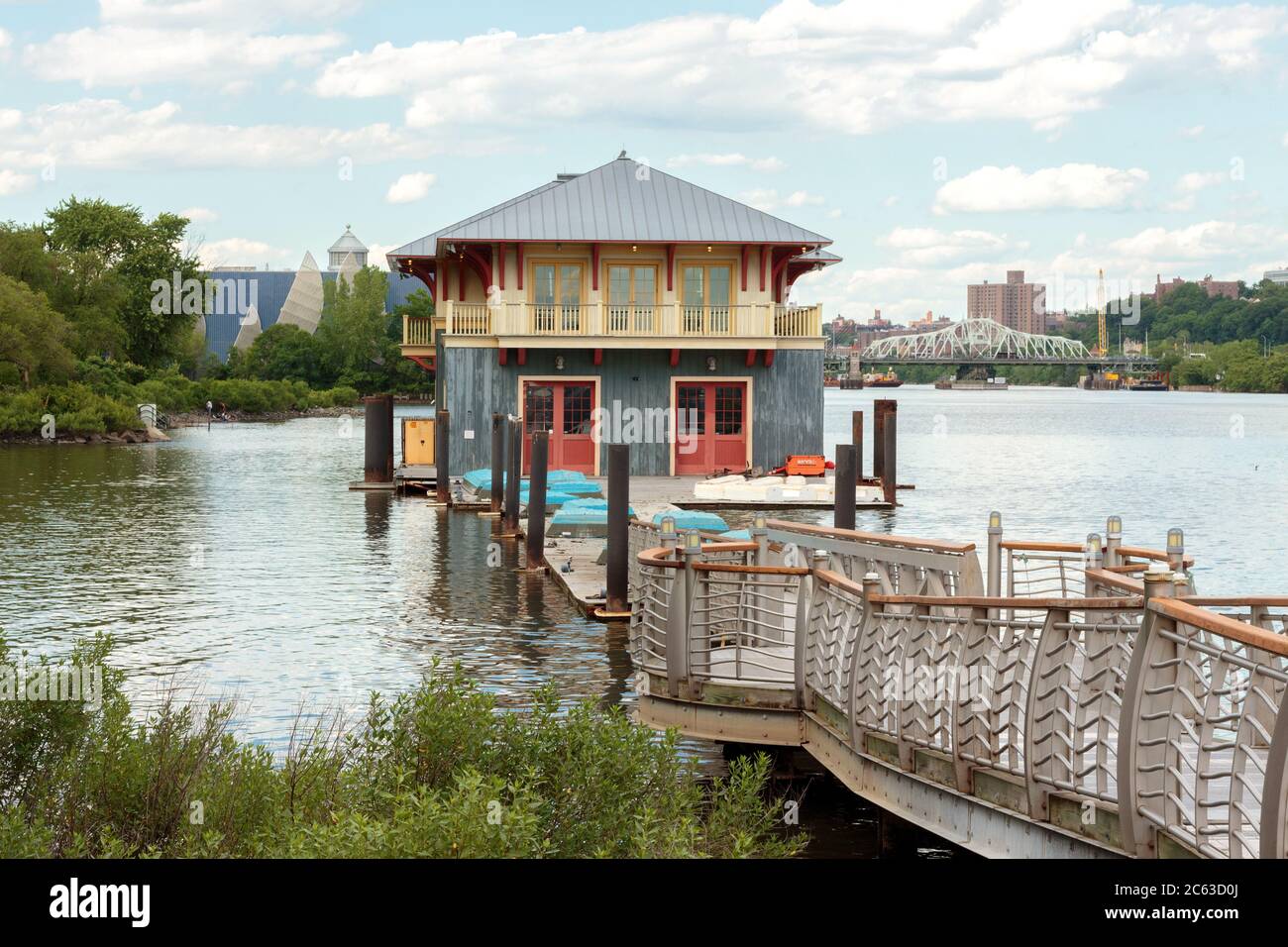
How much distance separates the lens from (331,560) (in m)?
30.4

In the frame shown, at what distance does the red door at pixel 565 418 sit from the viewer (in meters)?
44.5

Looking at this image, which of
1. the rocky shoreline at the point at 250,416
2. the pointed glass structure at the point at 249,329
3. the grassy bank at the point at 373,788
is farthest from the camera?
the pointed glass structure at the point at 249,329

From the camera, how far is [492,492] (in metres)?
38.4

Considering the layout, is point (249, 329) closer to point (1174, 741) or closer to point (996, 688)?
point (996, 688)

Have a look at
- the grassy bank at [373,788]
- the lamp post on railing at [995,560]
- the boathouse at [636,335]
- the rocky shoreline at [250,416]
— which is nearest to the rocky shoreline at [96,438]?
the rocky shoreline at [250,416]

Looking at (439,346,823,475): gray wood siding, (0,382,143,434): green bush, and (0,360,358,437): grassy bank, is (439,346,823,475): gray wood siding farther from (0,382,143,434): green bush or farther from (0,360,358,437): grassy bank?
(0,360,358,437): grassy bank

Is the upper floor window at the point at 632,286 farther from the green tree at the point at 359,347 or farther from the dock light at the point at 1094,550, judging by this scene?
the green tree at the point at 359,347

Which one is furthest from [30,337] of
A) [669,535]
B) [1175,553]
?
[1175,553]

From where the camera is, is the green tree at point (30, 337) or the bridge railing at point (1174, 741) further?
the green tree at point (30, 337)

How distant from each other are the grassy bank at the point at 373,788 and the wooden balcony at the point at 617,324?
33078 mm

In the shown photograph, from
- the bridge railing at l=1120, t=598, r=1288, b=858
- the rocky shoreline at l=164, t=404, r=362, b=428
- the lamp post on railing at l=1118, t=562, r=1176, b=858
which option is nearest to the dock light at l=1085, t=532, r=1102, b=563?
the bridge railing at l=1120, t=598, r=1288, b=858

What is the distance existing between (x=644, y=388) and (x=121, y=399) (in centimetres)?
5337
